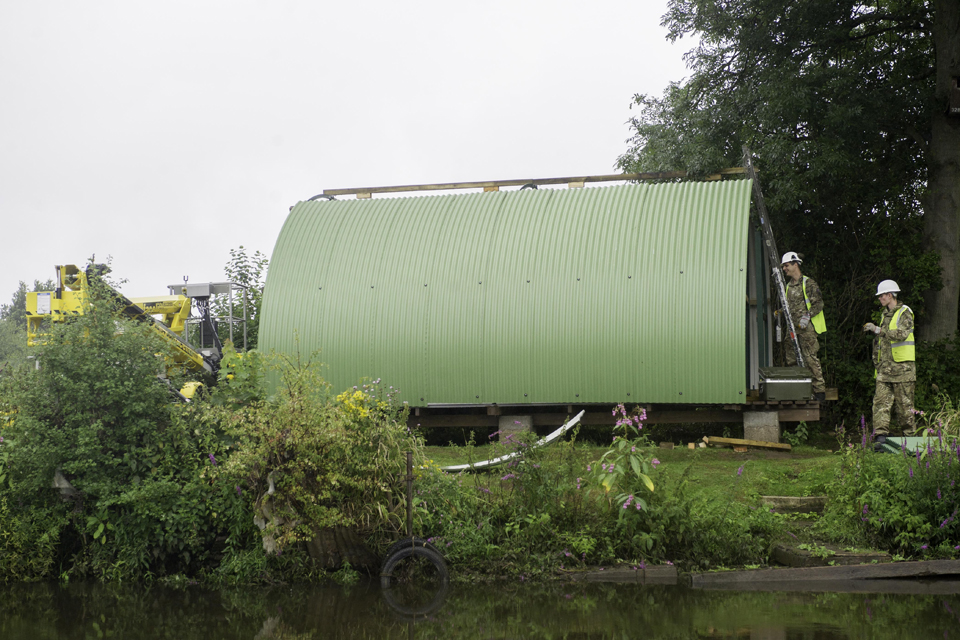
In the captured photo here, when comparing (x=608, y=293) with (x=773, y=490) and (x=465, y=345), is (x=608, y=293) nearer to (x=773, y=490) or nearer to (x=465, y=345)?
(x=465, y=345)

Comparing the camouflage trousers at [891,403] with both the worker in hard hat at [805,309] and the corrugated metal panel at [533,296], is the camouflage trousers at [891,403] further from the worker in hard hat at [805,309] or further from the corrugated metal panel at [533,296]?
the corrugated metal panel at [533,296]

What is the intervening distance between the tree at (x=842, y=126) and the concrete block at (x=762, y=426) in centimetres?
480

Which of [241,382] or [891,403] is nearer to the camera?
[241,382]

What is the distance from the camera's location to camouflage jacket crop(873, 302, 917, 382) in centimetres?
1366

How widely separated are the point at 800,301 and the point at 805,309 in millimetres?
163

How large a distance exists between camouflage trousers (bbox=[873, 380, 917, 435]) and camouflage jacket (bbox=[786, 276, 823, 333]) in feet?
5.81

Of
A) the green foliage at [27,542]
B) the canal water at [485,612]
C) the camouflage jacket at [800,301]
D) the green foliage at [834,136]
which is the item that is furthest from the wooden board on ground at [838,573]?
the green foliage at [834,136]

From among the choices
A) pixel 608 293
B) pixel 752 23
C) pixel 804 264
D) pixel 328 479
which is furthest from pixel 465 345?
pixel 752 23

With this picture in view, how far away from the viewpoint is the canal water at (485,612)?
6.84m

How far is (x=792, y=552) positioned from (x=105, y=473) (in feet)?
21.5

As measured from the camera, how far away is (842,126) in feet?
56.7

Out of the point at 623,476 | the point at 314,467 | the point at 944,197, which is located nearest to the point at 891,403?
the point at 944,197

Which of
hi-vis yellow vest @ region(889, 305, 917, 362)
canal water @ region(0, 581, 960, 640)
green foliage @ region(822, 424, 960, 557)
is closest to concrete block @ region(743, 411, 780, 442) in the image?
hi-vis yellow vest @ region(889, 305, 917, 362)

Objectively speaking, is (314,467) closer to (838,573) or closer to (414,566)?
(414,566)
